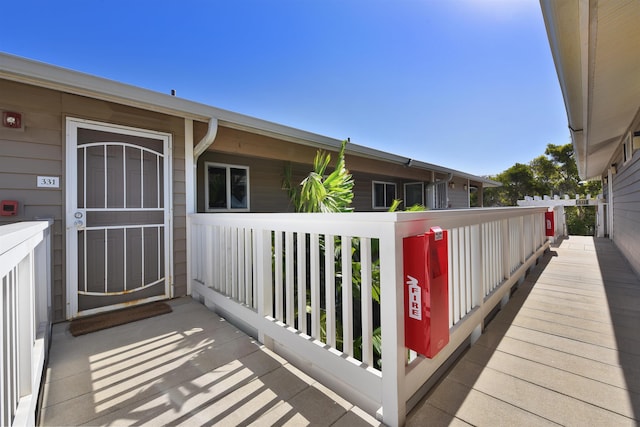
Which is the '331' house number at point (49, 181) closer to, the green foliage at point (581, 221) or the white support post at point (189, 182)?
the white support post at point (189, 182)

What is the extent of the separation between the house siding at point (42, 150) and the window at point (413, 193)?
851cm

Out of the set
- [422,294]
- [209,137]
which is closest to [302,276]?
[422,294]

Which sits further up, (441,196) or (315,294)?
(441,196)

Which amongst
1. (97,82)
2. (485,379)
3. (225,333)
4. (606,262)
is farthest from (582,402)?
(606,262)

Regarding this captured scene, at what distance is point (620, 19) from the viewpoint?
1.81 meters

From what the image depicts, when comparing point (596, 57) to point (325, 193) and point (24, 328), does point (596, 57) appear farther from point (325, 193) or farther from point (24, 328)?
point (24, 328)

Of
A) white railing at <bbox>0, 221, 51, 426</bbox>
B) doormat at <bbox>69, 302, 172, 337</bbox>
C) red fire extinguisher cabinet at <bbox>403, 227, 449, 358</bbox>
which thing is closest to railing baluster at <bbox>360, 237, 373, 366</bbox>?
red fire extinguisher cabinet at <bbox>403, 227, 449, 358</bbox>

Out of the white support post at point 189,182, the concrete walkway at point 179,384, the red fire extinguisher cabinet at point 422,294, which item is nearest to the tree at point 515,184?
the white support post at point 189,182

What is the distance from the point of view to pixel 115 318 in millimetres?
2707

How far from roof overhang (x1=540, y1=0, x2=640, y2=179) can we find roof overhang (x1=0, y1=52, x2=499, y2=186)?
3047 millimetres

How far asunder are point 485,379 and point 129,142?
3.86 metres

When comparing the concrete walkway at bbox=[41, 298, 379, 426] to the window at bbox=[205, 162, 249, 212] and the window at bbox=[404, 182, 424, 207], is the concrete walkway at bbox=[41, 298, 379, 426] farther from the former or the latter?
the window at bbox=[404, 182, 424, 207]

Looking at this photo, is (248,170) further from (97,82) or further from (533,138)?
(533,138)

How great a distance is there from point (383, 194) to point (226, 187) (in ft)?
18.0
